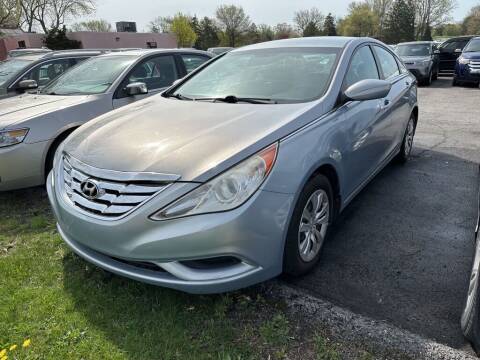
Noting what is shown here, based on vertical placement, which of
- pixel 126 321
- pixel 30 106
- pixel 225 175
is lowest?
pixel 126 321

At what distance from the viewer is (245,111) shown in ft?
9.37

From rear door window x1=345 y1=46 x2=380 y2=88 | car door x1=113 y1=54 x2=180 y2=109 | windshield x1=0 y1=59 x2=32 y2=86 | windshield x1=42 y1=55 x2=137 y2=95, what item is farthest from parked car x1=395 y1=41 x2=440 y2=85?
windshield x1=0 y1=59 x2=32 y2=86

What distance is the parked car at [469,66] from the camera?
12.5 m

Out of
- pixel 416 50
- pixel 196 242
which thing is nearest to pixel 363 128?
pixel 196 242

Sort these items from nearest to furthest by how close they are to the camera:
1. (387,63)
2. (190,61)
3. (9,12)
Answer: (387,63) → (190,61) → (9,12)

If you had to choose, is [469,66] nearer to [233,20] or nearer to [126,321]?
[126,321]

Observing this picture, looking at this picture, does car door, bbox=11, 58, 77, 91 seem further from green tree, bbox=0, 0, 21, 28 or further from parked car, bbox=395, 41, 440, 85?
green tree, bbox=0, 0, 21, 28

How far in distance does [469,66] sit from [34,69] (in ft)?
40.2

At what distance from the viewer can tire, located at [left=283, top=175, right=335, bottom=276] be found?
7.90 ft

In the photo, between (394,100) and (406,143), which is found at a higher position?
(394,100)

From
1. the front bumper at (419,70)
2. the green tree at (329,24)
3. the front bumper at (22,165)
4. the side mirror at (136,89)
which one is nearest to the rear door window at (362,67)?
the side mirror at (136,89)

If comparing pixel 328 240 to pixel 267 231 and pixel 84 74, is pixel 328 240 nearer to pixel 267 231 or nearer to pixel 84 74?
pixel 267 231

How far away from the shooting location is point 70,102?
457 cm

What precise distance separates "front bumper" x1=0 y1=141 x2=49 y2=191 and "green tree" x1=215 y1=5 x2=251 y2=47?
64212mm
